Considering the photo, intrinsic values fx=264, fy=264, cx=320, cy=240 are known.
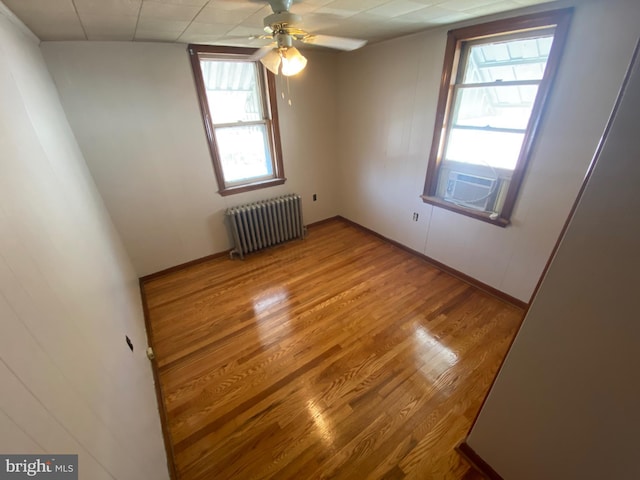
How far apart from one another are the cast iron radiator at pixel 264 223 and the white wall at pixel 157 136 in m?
0.17

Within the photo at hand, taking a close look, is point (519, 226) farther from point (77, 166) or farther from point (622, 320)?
point (77, 166)

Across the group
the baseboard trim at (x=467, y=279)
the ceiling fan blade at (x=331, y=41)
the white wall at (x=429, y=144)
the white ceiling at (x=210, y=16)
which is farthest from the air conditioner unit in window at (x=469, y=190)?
the ceiling fan blade at (x=331, y=41)

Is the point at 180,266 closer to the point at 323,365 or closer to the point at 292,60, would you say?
the point at 323,365

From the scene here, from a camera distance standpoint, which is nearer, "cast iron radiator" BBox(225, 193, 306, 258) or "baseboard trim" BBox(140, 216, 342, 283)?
"baseboard trim" BBox(140, 216, 342, 283)

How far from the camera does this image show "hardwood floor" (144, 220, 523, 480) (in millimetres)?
1525

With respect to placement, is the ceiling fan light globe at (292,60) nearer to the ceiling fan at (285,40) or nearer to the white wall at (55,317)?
the ceiling fan at (285,40)

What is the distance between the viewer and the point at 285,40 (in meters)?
1.61

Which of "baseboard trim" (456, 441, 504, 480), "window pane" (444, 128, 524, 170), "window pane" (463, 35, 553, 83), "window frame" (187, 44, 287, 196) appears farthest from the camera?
"window frame" (187, 44, 287, 196)

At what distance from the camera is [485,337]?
7.25 ft

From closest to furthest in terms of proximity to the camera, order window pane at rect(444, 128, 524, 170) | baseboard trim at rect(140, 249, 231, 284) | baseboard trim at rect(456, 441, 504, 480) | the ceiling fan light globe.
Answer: baseboard trim at rect(456, 441, 504, 480) → the ceiling fan light globe → window pane at rect(444, 128, 524, 170) → baseboard trim at rect(140, 249, 231, 284)

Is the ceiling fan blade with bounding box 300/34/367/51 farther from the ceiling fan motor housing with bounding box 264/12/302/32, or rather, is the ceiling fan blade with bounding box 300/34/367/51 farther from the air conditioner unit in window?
the air conditioner unit in window

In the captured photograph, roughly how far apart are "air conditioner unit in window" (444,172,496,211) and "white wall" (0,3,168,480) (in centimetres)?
302

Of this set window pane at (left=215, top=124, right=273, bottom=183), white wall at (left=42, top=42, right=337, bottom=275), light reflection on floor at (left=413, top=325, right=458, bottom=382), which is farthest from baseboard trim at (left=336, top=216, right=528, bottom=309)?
window pane at (left=215, top=124, right=273, bottom=183)

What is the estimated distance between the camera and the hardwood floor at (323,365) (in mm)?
1525
